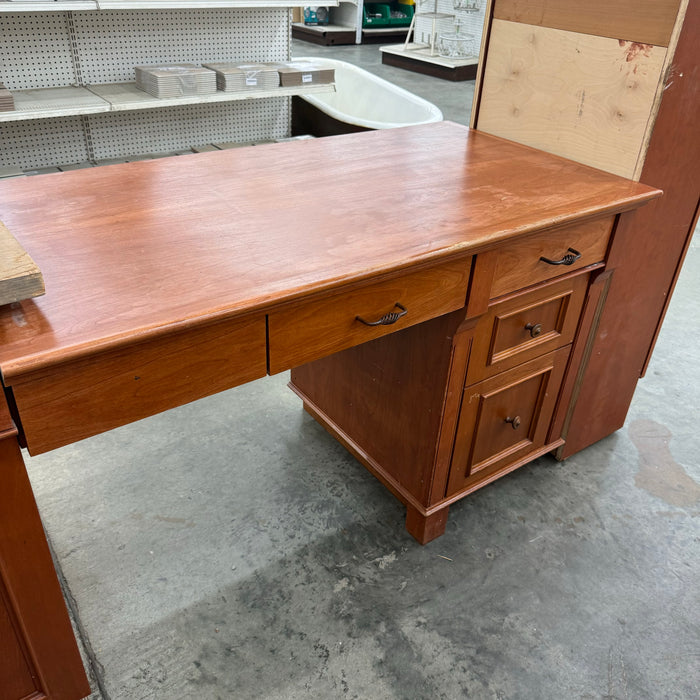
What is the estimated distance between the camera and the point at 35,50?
2969mm

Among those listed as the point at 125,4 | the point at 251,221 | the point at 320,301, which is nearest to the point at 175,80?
the point at 125,4

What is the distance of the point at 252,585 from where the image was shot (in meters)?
1.60

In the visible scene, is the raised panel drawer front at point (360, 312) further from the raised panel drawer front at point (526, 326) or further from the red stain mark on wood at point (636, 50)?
the red stain mark on wood at point (636, 50)

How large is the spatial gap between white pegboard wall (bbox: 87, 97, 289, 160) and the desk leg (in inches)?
110

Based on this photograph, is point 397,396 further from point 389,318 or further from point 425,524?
point 389,318

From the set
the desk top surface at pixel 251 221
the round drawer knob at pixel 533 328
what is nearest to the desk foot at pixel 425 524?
the round drawer knob at pixel 533 328

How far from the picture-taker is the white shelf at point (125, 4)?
250 centimetres

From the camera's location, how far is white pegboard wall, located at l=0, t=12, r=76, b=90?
2.88 metres

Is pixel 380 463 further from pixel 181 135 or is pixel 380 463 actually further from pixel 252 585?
pixel 181 135

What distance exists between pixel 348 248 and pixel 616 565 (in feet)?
3.81

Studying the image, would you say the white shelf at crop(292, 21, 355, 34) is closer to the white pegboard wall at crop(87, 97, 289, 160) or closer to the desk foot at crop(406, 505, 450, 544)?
the white pegboard wall at crop(87, 97, 289, 160)

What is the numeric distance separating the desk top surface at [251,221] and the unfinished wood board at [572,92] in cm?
6

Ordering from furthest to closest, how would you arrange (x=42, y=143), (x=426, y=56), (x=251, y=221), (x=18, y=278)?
(x=426, y=56) → (x=42, y=143) → (x=251, y=221) → (x=18, y=278)

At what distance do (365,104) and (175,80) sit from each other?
2.00 meters
